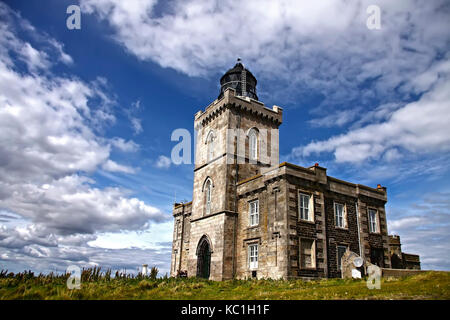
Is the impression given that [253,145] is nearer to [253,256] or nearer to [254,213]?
[254,213]

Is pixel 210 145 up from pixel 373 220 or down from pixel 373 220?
up

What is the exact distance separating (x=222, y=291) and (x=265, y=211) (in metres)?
7.53

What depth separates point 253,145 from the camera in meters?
27.5

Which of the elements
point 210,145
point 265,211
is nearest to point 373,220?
point 265,211

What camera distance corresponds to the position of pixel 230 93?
26.8 m

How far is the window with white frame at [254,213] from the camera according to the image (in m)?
23.1

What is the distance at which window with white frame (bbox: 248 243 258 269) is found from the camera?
22019 mm

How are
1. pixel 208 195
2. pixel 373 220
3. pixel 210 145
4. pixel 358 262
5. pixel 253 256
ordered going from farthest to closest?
pixel 210 145 < pixel 208 195 < pixel 373 220 < pixel 253 256 < pixel 358 262

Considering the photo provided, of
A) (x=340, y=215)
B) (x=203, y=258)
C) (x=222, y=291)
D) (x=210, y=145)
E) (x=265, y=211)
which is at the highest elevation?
(x=210, y=145)

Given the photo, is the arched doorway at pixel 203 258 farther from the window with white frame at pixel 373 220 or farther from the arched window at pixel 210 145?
the window with white frame at pixel 373 220

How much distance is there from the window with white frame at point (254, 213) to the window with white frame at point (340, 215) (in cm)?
544

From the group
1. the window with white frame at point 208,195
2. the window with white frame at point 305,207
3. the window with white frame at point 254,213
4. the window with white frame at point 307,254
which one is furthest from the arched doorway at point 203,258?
the window with white frame at point 305,207

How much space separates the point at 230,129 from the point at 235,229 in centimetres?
771

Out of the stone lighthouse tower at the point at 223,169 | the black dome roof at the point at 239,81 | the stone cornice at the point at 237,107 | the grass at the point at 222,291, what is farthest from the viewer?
the black dome roof at the point at 239,81
